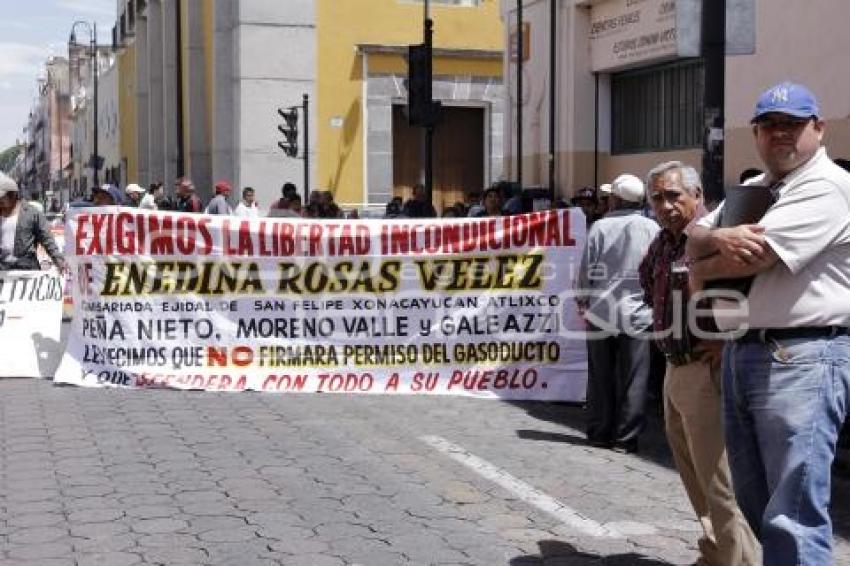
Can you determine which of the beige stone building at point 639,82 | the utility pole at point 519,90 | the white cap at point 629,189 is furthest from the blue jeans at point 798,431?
the utility pole at point 519,90

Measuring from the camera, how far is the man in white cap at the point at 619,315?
25.1ft

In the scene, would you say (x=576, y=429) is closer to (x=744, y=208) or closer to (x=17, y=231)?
(x=744, y=208)

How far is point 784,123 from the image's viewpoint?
12.4 ft

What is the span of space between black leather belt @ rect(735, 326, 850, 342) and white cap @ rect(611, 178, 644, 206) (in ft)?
12.3

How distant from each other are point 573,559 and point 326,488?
1.66m

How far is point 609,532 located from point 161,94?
129 feet

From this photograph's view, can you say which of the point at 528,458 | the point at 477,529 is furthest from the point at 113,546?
the point at 528,458

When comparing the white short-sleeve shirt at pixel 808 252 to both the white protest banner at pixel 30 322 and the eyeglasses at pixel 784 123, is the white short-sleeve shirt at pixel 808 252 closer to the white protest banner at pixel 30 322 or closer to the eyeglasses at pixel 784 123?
the eyeglasses at pixel 784 123

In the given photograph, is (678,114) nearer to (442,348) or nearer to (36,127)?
(442,348)

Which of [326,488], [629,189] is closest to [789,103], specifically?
[326,488]

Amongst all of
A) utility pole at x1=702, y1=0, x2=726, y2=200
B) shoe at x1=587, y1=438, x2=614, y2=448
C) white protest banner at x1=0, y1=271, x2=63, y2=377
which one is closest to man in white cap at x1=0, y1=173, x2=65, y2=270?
white protest banner at x1=0, y1=271, x2=63, y2=377

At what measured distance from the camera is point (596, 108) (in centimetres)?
1911

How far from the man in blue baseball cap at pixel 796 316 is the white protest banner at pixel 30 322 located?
8112mm

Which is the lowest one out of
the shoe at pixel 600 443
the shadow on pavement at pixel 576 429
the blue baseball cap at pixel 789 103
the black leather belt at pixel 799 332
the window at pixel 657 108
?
the shadow on pavement at pixel 576 429
